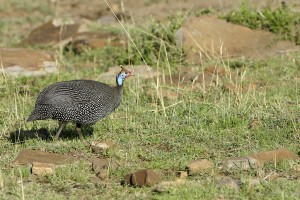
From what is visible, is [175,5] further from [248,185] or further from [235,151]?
[248,185]

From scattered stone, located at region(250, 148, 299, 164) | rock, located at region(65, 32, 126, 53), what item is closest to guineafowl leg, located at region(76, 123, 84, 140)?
scattered stone, located at region(250, 148, 299, 164)

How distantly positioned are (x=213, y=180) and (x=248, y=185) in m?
0.32

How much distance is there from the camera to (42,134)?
691cm

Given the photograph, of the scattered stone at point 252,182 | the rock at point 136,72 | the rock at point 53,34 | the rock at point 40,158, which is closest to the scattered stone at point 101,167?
the rock at point 40,158

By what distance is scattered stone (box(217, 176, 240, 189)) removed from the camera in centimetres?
532

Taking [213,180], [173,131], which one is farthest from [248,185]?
[173,131]

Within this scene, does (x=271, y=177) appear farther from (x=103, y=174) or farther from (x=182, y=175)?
Result: (x=103, y=174)

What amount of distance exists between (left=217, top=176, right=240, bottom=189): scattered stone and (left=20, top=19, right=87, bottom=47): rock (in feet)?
20.0

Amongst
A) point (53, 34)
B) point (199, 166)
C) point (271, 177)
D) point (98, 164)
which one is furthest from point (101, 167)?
point (53, 34)

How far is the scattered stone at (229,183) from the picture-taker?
5.32 meters

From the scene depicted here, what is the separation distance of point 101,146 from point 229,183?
4.54ft

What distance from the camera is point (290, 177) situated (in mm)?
5527

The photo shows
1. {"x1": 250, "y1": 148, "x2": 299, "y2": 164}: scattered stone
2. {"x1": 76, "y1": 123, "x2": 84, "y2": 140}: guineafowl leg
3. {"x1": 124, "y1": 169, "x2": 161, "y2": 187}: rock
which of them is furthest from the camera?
{"x1": 76, "y1": 123, "x2": 84, "y2": 140}: guineafowl leg

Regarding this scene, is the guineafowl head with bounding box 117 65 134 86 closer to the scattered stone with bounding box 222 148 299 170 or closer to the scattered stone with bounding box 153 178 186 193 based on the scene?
the scattered stone with bounding box 222 148 299 170
